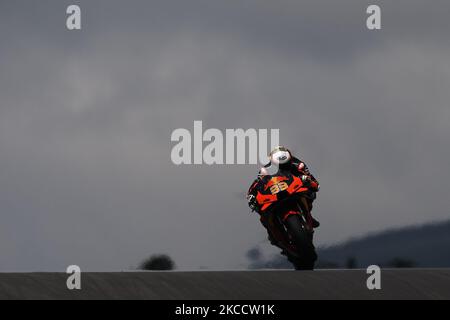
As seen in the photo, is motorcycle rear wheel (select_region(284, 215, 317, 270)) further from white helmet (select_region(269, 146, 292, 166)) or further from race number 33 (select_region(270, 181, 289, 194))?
white helmet (select_region(269, 146, 292, 166))

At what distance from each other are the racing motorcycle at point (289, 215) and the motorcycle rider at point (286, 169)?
8cm

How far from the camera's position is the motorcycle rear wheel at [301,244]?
16938 mm

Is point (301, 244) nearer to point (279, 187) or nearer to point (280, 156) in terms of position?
point (279, 187)

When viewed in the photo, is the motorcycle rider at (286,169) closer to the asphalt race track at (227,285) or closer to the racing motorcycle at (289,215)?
the racing motorcycle at (289,215)

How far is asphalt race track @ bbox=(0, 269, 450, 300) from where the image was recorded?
11.0m

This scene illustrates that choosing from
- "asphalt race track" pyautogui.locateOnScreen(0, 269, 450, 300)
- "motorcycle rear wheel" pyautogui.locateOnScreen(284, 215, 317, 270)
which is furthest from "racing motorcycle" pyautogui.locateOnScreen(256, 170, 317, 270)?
"asphalt race track" pyautogui.locateOnScreen(0, 269, 450, 300)

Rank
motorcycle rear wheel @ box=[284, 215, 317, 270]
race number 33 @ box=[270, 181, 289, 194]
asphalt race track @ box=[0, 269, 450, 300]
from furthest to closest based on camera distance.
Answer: race number 33 @ box=[270, 181, 289, 194], motorcycle rear wheel @ box=[284, 215, 317, 270], asphalt race track @ box=[0, 269, 450, 300]

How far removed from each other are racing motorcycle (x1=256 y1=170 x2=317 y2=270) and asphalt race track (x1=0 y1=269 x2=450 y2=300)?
16.7ft

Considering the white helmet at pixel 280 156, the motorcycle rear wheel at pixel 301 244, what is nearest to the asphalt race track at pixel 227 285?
the motorcycle rear wheel at pixel 301 244

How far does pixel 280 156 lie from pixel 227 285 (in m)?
6.30

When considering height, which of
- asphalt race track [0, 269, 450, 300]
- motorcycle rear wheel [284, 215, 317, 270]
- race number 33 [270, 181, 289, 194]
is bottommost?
asphalt race track [0, 269, 450, 300]

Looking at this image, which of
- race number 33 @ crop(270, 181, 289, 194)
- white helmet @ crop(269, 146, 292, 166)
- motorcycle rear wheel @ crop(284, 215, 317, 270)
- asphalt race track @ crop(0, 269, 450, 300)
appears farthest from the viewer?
white helmet @ crop(269, 146, 292, 166)
